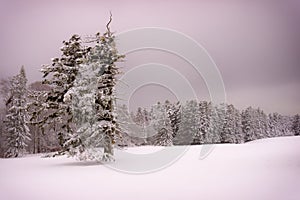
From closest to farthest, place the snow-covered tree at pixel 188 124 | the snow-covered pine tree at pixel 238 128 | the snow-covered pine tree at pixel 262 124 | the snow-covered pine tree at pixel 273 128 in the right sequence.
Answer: the snow-covered tree at pixel 188 124, the snow-covered pine tree at pixel 238 128, the snow-covered pine tree at pixel 262 124, the snow-covered pine tree at pixel 273 128

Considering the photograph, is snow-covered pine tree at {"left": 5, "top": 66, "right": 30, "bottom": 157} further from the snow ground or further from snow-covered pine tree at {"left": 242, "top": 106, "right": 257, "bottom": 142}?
snow-covered pine tree at {"left": 242, "top": 106, "right": 257, "bottom": 142}

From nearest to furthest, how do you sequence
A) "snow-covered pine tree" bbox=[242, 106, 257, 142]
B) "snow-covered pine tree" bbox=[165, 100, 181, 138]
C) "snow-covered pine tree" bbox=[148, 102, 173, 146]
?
1. "snow-covered pine tree" bbox=[148, 102, 173, 146]
2. "snow-covered pine tree" bbox=[165, 100, 181, 138]
3. "snow-covered pine tree" bbox=[242, 106, 257, 142]

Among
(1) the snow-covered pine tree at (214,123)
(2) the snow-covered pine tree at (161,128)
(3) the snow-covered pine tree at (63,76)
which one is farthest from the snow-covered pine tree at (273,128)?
(3) the snow-covered pine tree at (63,76)

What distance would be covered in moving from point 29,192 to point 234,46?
8093 millimetres

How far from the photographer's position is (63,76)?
44.0 ft

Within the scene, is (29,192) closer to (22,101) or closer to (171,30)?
(171,30)

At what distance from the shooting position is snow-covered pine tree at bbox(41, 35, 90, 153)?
13.5 meters

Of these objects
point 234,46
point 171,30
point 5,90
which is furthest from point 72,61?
point 5,90

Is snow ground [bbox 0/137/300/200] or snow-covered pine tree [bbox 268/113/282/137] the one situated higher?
snow-covered pine tree [bbox 268/113/282/137]

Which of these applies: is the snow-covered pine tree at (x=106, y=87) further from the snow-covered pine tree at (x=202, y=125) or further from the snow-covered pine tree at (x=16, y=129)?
the snow-covered pine tree at (x=202, y=125)

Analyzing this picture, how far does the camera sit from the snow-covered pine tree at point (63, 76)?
13508 mm

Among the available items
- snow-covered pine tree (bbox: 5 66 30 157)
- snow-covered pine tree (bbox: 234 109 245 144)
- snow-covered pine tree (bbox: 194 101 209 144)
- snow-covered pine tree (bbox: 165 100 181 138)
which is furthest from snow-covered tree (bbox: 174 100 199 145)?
snow-covered pine tree (bbox: 5 66 30 157)

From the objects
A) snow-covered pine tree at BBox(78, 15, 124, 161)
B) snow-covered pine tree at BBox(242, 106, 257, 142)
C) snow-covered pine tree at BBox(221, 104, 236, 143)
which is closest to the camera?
snow-covered pine tree at BBox(78, 15, 124, 161)

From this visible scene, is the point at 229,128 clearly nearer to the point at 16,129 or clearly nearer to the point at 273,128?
the point at 273,128
